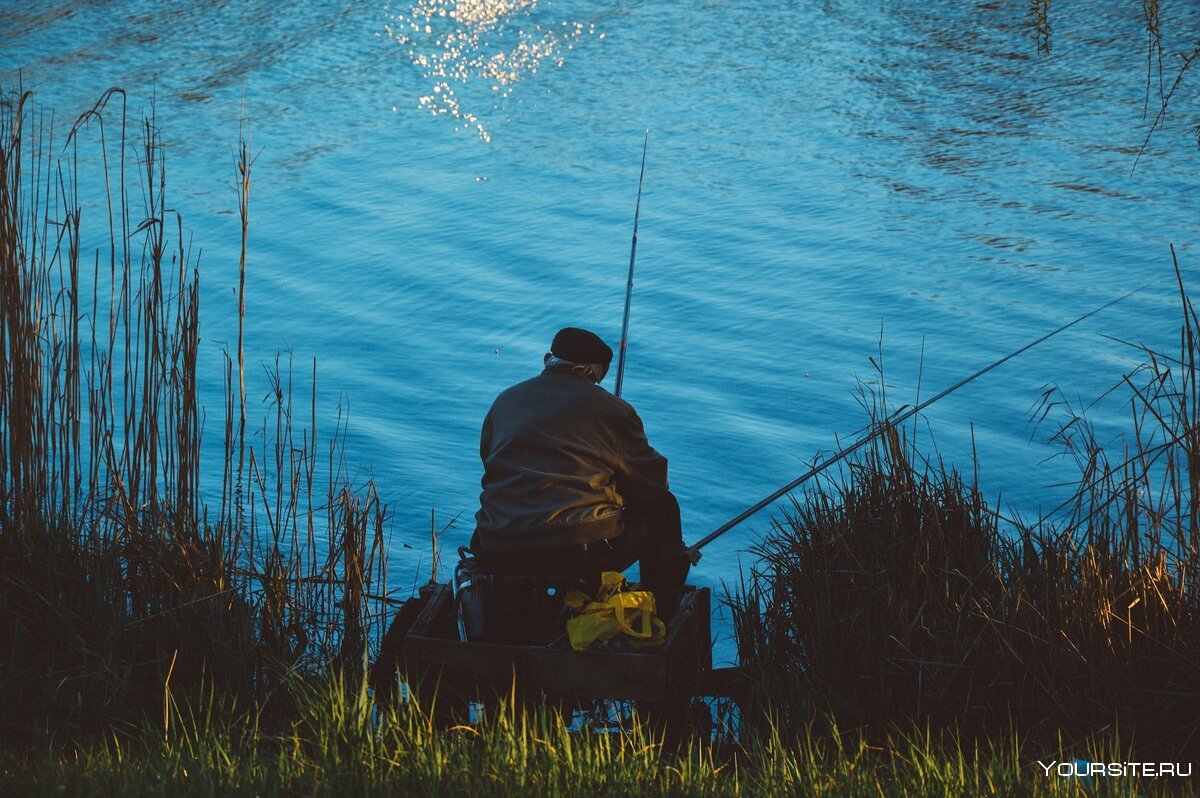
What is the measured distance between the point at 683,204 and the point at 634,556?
7.23 m

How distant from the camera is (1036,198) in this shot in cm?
1011

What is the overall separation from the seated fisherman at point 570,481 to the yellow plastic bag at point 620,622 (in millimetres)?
231

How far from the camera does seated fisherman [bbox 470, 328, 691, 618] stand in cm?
348

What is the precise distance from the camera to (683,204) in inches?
417

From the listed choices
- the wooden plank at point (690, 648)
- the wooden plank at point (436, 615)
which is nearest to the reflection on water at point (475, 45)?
the wooden plank at point (436, 615)

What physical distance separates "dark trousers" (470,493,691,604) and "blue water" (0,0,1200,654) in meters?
1.24

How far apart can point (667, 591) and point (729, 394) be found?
368 cm

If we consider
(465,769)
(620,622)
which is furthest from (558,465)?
(465,769)

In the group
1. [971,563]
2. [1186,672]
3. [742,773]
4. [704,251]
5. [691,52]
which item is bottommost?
[742,773]

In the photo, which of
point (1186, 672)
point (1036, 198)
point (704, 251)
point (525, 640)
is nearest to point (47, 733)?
point (525, 640)

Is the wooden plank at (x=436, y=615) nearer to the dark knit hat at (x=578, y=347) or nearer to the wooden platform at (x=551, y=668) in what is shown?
the wooden platform at (x=551, y=668)

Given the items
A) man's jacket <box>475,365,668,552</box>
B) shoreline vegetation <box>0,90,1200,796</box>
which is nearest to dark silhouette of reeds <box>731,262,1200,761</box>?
shoreline vegetation <box>0,90,1200,796</box>

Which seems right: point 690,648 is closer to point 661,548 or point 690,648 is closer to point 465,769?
point 661,548

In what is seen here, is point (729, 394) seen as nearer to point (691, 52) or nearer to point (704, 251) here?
point (704, 251)
